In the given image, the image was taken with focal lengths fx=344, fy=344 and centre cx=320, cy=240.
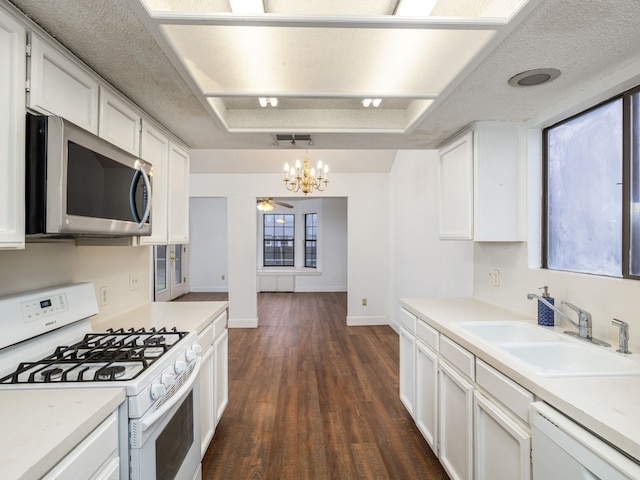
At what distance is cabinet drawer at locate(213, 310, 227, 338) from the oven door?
1.69ft

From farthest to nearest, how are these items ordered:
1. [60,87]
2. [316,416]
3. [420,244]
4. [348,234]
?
[348,234]
[420,244]
[316,416]
[60,87]

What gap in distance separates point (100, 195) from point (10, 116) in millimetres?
381

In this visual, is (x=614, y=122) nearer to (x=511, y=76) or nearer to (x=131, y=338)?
(x=511, y=76)

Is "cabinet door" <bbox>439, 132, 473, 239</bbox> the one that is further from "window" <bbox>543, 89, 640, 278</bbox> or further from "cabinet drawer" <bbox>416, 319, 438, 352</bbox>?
"cabinet drawer" <bbox>416, 319, 438, 352</bbox>

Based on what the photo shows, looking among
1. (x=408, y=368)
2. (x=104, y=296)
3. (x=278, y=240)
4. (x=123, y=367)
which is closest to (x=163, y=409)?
(x=123, y=367)

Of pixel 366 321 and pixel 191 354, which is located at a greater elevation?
pixel 191 354

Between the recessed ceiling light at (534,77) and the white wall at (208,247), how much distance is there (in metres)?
7.56

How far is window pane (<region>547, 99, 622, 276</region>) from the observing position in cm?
168

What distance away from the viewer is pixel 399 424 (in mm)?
2514

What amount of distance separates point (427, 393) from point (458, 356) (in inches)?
22.6

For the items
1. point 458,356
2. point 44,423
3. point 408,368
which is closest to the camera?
point 44,423

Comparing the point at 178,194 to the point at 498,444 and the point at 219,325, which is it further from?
the point at 498,444

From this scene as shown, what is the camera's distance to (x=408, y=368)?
2.53 meters

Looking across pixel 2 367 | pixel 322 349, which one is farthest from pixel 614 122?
pixel 322 349
